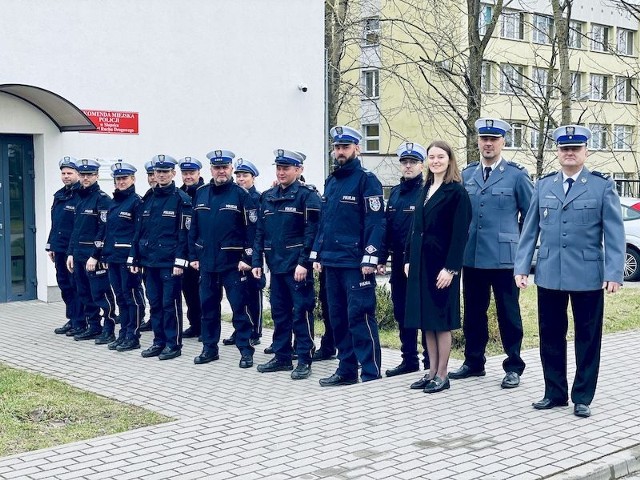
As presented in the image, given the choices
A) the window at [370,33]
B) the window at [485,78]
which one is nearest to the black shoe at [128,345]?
the window at [485,78]

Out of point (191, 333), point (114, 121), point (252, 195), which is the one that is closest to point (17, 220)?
point (114, 121)

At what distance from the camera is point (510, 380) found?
7.87 meters

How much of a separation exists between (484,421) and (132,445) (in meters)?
2.46

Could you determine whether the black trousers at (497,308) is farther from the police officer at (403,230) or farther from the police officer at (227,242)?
the police officer at (227,242)

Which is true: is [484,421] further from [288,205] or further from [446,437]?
[288,205]

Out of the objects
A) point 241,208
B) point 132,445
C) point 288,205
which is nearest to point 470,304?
point 288,205

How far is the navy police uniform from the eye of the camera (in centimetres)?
777

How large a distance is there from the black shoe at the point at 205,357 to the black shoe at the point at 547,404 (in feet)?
11.6

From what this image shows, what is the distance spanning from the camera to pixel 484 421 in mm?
6762

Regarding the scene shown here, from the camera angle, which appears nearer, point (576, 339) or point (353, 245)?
point (576, 339)

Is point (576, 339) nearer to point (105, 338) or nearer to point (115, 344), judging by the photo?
point (115, 344)

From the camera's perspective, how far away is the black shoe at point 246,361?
9.20 m

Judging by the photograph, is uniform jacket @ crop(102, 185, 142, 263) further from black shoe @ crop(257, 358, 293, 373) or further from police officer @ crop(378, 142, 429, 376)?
police officer @ crop(378, 142, 429, 376)

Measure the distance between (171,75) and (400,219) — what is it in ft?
25.4
